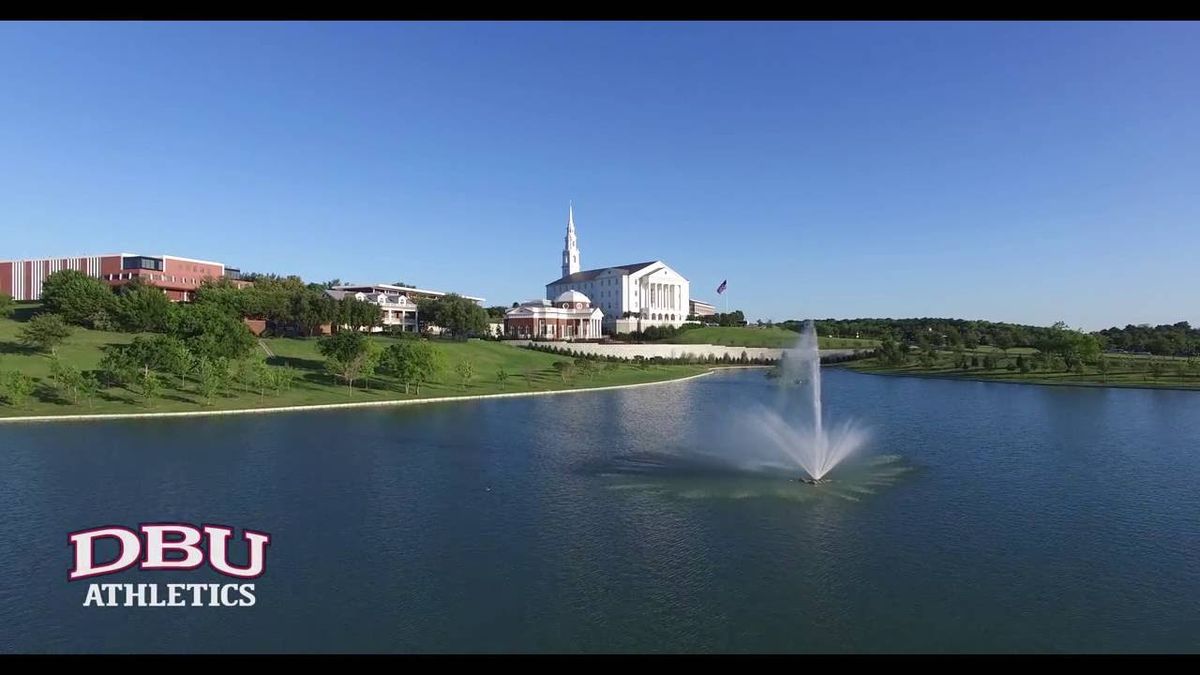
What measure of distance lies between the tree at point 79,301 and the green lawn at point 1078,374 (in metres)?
118

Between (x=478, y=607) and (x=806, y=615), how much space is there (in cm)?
907

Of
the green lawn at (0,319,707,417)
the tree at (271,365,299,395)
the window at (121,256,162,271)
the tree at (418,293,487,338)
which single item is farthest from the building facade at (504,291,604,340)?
the tree at (271,365,299,395)

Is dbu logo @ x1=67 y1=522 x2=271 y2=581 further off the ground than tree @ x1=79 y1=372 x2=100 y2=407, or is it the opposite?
tree @ x1=79 y1=372 x2=100 y2=407

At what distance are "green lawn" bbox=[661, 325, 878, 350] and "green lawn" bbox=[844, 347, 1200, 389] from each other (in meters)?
28.9

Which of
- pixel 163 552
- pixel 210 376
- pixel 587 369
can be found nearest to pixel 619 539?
pixel 163 552

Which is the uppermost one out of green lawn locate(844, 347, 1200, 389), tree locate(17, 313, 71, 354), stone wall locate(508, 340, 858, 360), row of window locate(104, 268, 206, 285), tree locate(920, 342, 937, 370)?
row of window locate(104, 268, 206, 285)

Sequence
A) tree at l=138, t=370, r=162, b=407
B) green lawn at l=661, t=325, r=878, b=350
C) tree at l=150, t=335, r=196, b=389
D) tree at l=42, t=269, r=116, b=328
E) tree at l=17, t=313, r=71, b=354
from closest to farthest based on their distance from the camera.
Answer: tree at l=138, t=370, r=162, b=407 < tree at l=150, t=335, r=196, b=389 < tree at l=17, t=313, r=71, b=354 < tree at l=42, t=269, r=116, b=328 < green lawn at l=661, t=325, r=878, b=350

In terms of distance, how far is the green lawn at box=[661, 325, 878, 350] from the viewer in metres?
141

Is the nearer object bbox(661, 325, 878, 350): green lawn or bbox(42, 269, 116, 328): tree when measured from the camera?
bbox(42, 269, 116, 328): tree

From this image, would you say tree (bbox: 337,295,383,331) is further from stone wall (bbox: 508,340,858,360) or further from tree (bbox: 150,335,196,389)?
tree (bbox: 150,335,196,389)

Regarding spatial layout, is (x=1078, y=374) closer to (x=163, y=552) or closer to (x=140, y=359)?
(x=163, y=552)

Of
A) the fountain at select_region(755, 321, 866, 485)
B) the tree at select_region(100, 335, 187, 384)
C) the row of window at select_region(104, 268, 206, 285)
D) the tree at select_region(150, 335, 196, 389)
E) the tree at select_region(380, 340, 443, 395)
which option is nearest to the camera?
the fountain at select_region(755, 321, 866, 485)

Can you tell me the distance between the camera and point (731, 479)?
106 ft
